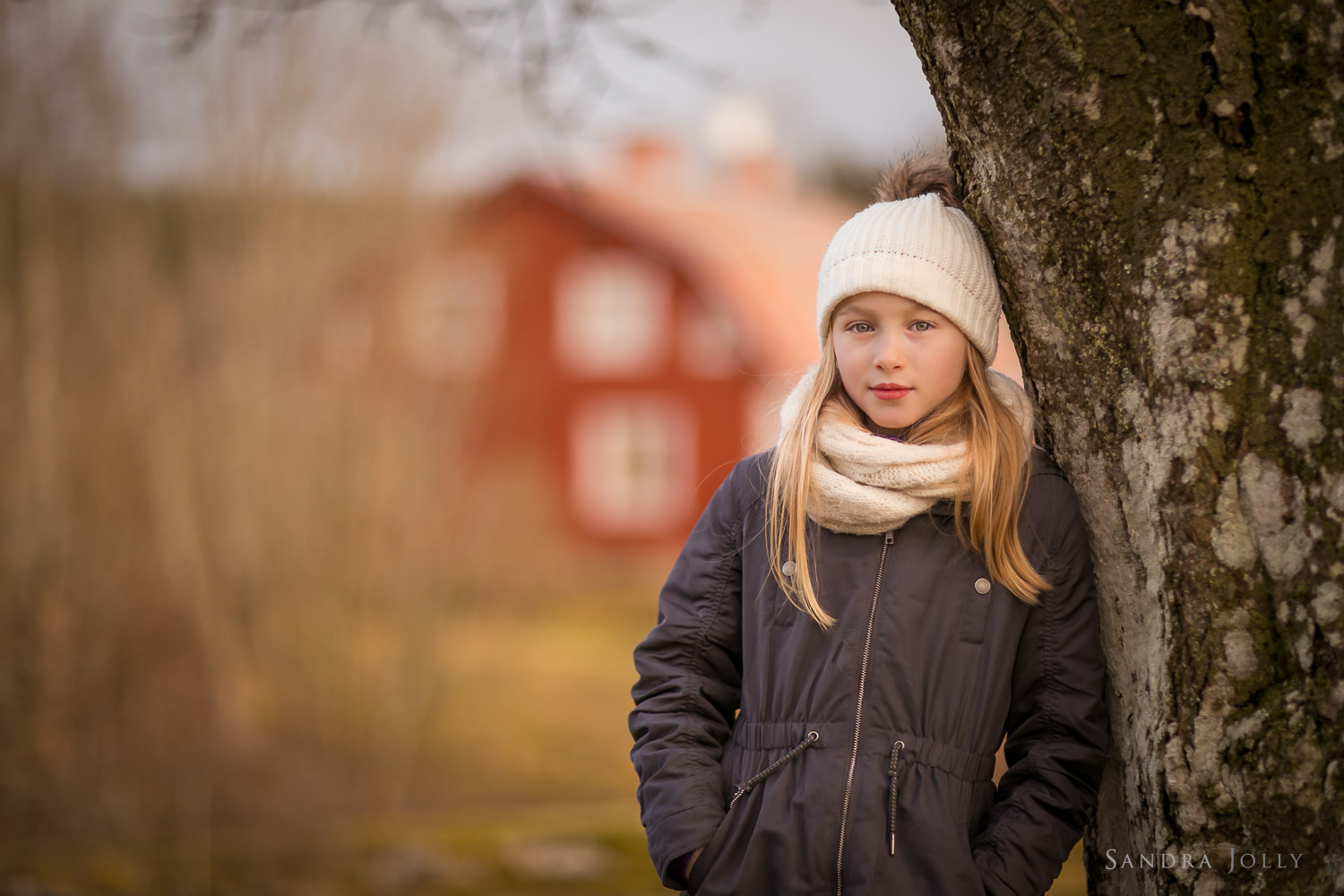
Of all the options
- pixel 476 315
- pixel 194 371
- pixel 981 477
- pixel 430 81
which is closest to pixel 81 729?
pixel 194 371

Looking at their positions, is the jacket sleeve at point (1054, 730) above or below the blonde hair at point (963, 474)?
below

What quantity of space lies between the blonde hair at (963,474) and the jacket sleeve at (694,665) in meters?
0.12

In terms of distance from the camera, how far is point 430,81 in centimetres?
755

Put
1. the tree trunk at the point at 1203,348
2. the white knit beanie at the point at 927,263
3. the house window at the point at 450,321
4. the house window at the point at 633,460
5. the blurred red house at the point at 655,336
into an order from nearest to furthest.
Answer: the tree trunk at the point at 1203,348
the white knit beanie at the point at 927,263
the house window at the point at 450,321
the blurred red house at the point at 655,336
the house window at the point at 633,460

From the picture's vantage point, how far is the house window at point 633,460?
1869cm

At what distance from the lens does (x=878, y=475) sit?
183 cm

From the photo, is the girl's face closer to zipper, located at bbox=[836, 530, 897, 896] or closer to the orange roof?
zipper, located at bbox=[836, 530, 897, 896]

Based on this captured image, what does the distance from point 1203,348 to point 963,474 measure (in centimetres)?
42

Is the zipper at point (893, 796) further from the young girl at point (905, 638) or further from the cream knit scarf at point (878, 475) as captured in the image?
the cream knit scarf at point (878, 475)

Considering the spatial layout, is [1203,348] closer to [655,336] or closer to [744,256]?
[744,256]

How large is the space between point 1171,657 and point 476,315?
7.14 metres

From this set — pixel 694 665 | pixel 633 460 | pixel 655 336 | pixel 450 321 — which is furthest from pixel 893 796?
pixel 633 460

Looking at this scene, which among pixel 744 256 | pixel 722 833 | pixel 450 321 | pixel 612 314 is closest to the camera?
pixel 722 833

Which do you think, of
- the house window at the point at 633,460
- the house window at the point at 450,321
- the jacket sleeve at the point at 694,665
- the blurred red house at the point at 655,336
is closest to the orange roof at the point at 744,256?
the blurred red house at the point at 655,336
